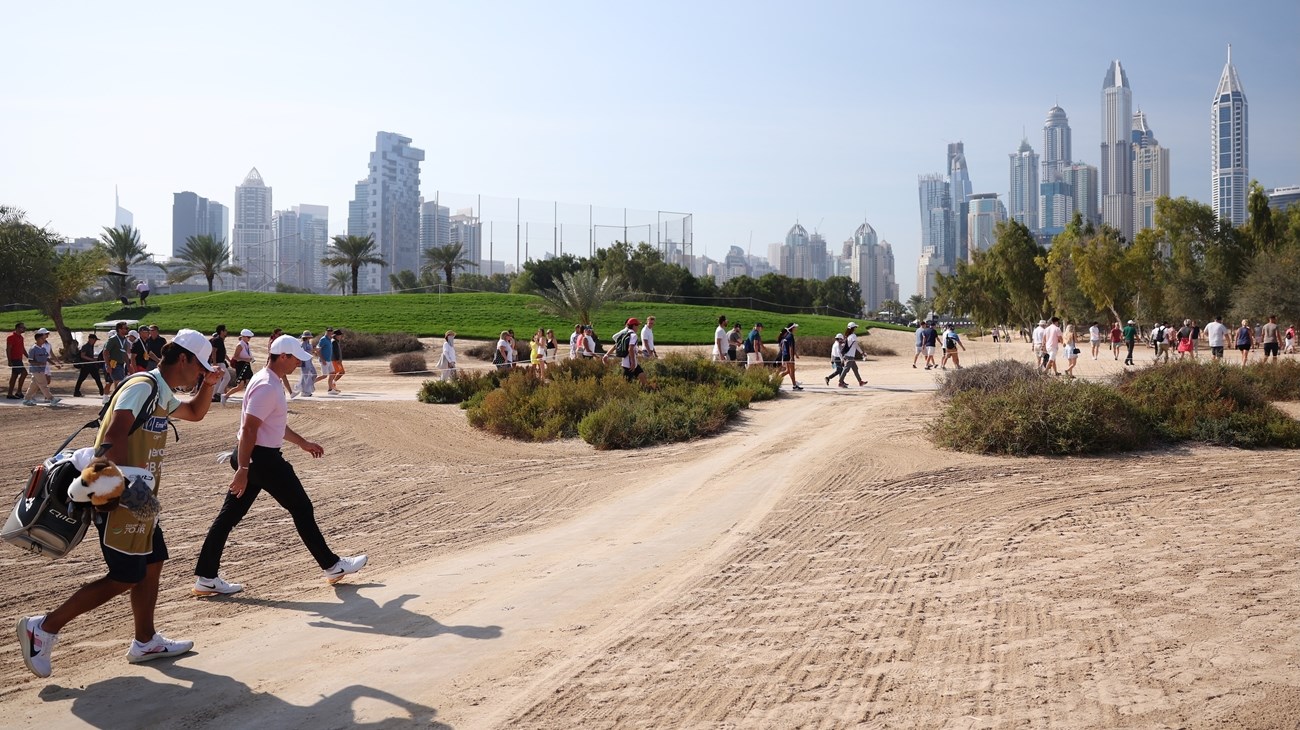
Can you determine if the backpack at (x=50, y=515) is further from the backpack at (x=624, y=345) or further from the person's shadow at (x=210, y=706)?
the backpack at (x=624, y=345)

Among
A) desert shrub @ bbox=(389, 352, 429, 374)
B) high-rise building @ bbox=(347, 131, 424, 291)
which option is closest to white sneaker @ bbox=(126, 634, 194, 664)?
desert shrub @ bbox=(389, 352, 429, 374)

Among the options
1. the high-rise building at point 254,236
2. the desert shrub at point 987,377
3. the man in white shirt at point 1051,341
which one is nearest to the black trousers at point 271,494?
the desert shrub at point 987,377

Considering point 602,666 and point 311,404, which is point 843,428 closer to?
point 602,666

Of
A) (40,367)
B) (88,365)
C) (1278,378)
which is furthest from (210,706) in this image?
(88,365)

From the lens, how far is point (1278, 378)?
62.0 feet

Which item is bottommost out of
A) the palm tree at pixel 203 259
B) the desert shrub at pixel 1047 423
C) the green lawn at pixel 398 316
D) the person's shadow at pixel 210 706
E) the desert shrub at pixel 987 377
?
the person's shadow at pixel 210 706

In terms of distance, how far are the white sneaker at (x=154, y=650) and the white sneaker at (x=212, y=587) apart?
1.25 meters

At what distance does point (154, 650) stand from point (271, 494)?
1.41 meters

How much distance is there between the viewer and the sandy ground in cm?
453

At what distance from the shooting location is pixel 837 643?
532 centimetres

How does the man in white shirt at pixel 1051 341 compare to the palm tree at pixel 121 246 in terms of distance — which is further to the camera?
the palm tree at pixel 121 246

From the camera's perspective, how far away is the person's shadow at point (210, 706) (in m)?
4.38

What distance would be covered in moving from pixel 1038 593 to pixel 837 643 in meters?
1.81

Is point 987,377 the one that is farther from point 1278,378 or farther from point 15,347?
point 15,347
